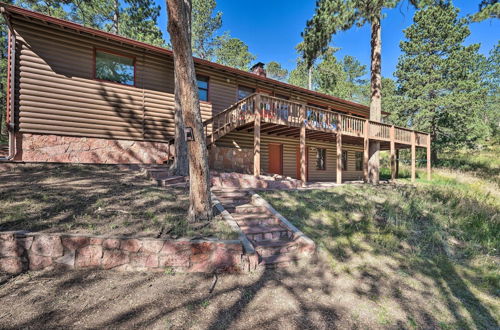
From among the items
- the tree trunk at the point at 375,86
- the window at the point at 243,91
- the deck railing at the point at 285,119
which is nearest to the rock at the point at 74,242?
the deck railing at the point at 285,119

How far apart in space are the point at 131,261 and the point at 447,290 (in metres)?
5.03

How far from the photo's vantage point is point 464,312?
3164 millimetres

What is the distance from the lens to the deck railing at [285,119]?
9.16m

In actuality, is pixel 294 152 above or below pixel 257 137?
below

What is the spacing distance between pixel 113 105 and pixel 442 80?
25.0 meters

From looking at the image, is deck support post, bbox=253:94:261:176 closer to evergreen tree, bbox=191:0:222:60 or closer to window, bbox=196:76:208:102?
window, bbox=196:76:208:102

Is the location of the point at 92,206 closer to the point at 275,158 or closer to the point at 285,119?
the point at 285,119

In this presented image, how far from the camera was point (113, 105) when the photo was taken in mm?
9047

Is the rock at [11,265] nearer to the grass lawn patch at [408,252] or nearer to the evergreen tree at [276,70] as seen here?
the grass lawn patch at [408,252]

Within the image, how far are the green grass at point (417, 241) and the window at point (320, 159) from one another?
731 centimetres

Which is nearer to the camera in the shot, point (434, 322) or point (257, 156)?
point (434, 322)

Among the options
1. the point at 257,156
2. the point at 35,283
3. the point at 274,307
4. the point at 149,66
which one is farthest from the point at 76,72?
the point at 274,307

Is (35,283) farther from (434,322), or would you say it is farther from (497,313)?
(497,313)

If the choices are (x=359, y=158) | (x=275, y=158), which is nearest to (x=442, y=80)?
(x=359, y=158)
